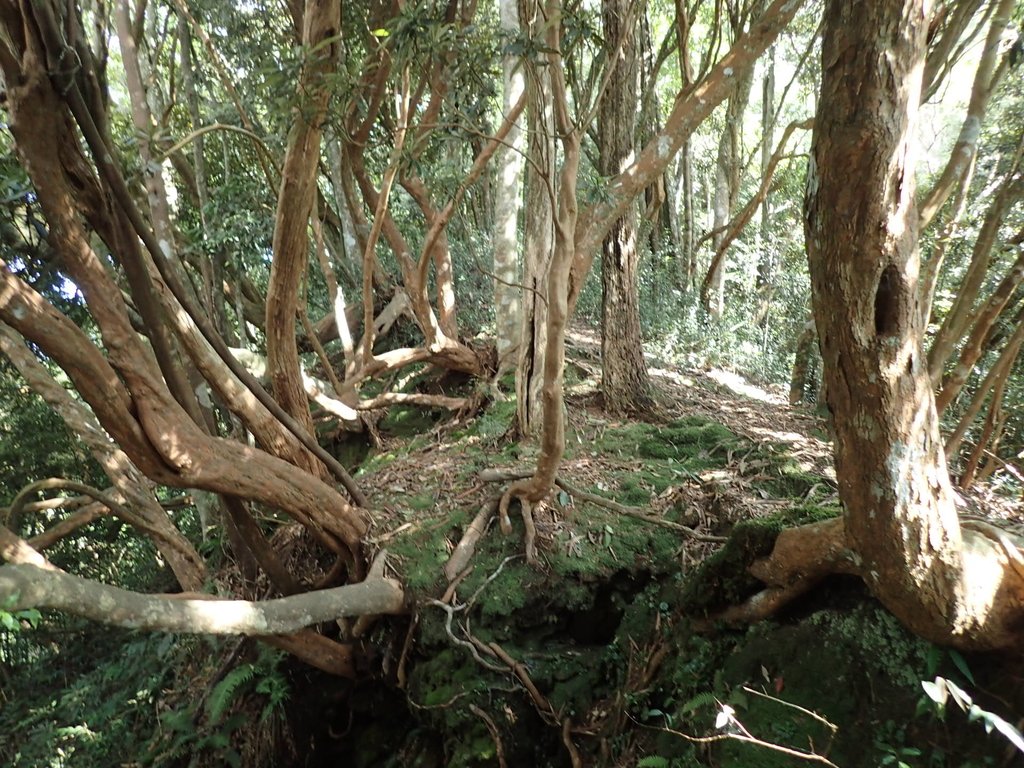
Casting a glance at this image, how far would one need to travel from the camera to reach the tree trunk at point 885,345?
162 centimetres

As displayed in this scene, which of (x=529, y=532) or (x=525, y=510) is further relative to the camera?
(x=525, y=510)

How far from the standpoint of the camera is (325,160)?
1020cm

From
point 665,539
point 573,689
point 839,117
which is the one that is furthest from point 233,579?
point 839,117

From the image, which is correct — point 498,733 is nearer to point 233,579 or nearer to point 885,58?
point 233,579

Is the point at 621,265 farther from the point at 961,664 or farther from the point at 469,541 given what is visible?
the point at 961,664

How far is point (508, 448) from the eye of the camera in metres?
5.70

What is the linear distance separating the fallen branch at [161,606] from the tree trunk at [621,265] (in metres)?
3.68

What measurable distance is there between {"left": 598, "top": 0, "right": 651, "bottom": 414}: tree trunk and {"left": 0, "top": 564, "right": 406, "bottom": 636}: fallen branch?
3678mm

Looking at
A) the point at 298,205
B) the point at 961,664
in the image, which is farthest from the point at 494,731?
the point at 298,205

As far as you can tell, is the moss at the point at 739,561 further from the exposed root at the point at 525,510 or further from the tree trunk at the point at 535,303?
the tree trunk at the point at 535,303

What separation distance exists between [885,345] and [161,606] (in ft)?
9.28

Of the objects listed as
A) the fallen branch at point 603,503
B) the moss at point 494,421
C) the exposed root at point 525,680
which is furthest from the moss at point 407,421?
the exposed root at point 525,680

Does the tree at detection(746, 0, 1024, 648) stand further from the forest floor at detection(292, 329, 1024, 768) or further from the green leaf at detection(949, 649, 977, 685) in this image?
the forest floor at detection(292, 329, 1024, 768)

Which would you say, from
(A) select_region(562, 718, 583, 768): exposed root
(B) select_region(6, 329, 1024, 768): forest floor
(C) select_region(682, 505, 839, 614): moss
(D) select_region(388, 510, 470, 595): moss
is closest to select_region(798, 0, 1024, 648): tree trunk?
(B) select_region(6, 329, 1024, 768): forest floor
